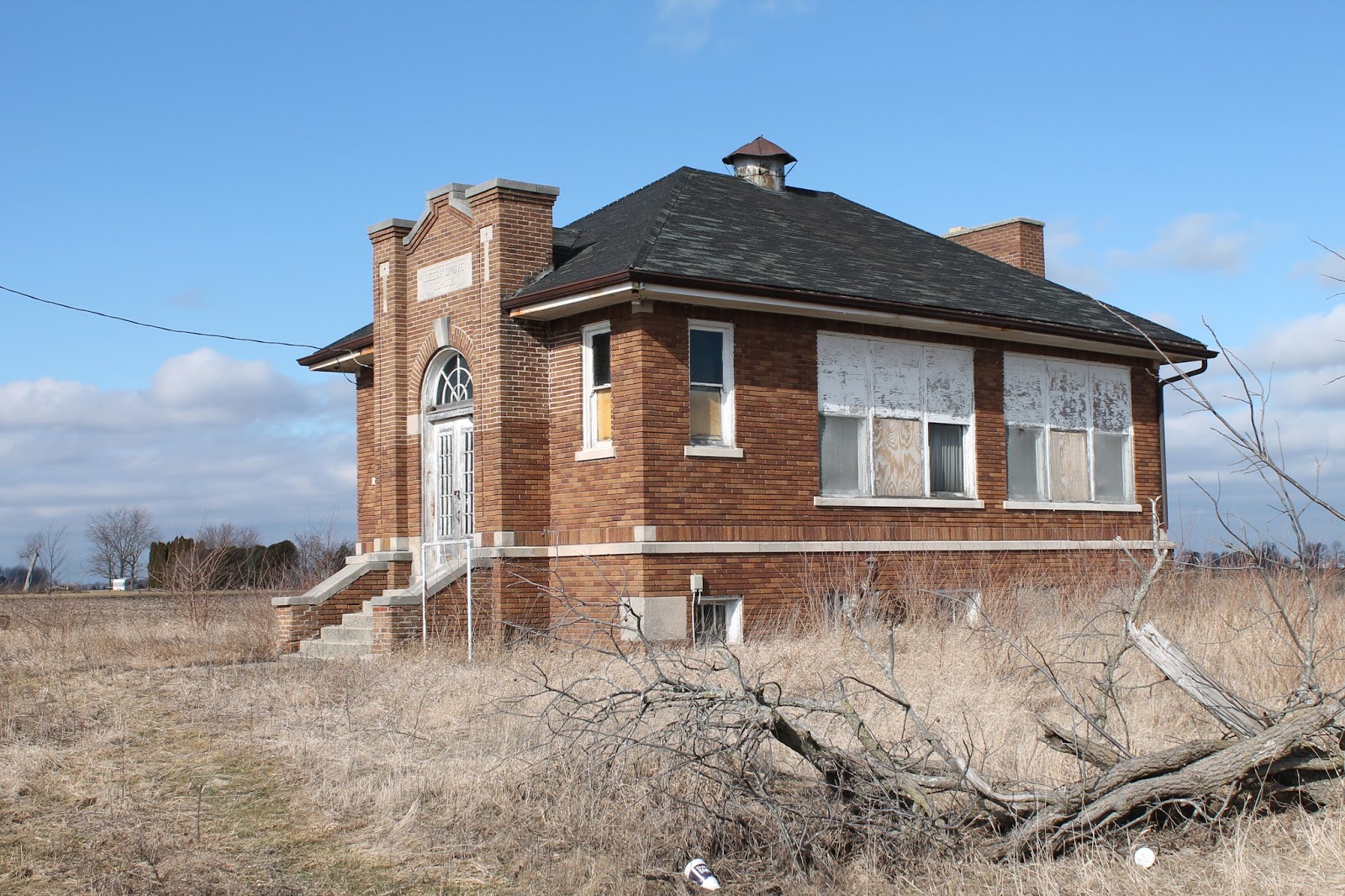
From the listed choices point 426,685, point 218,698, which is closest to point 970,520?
point 426,685

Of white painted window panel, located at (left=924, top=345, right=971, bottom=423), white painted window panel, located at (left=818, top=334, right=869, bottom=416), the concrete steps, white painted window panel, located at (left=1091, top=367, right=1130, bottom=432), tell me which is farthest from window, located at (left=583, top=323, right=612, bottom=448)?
white painted window panel, located at (left=1091, top=367, right=1130, bottom=432)

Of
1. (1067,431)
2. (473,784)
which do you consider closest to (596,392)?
(1067,431)

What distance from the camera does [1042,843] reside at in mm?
6500

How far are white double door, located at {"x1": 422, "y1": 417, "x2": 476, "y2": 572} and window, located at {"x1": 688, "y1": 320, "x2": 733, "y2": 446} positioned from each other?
325cm

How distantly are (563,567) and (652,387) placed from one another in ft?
8.72

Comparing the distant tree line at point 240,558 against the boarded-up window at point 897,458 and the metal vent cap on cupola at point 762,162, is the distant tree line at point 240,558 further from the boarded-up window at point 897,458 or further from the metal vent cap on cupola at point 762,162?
the boarded-up window at point 897,458

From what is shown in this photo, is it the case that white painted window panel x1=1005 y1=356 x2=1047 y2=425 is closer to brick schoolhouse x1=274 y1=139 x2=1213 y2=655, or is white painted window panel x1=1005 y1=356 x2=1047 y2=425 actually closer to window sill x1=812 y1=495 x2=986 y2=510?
brick schoolhouse x1=274 y1=139 x2=1213 y2=655

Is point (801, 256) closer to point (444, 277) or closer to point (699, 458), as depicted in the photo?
point (699, 458)

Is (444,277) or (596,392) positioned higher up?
(444,277)

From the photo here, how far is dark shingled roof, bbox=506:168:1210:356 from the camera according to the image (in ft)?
54.1

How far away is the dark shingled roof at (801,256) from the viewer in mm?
16500

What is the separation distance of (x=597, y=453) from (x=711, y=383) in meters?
1.62

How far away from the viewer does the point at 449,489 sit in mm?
18797

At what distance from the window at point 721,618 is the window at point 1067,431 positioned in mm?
5171
